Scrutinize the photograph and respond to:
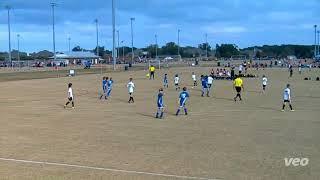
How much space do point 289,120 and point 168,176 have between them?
12768 mm

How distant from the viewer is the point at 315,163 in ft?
46.8

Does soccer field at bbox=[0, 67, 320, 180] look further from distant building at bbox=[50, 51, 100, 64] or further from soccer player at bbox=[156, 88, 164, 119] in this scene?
distant building at bbox=[50, 51, 100, 64]

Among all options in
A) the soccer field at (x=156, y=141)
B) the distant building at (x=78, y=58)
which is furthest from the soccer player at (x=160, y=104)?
the distant building at (x=78, y=58)

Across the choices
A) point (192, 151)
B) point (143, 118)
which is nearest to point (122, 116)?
point (143, 118)

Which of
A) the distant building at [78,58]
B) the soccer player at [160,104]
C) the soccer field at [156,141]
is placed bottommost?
the soccer field at [156,141]

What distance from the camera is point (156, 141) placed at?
18375 mm

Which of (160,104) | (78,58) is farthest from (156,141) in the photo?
(78,58)

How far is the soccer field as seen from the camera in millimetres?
13508

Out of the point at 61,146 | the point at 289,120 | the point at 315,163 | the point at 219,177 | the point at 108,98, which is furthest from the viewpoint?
the point at 108,98

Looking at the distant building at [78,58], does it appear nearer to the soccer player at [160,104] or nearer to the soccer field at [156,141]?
the soccer field at [156,141]

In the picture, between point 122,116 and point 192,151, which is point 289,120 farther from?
point 192,151

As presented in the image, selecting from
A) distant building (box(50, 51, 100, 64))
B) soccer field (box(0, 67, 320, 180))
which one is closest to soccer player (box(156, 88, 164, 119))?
soccer field (box(0, 67, 320, 180))

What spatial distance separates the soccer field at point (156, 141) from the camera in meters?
13.5

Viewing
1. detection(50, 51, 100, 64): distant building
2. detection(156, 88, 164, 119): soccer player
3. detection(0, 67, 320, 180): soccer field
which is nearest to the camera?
detection(0, 67, 320, 180): soccer field
